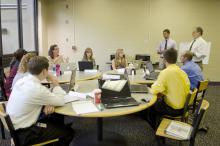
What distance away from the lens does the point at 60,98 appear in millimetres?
2309

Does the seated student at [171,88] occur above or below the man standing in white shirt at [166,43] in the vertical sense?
below

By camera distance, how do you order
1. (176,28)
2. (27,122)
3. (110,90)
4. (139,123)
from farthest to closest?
1. (176,28)
2. (139,123)
3. (110,90)
4. (27,122)

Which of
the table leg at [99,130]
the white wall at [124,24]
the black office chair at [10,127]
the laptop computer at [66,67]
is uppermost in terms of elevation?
the white wall at [124,24]

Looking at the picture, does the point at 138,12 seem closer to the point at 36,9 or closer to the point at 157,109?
the point at 36,9

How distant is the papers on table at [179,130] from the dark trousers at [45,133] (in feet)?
3.24

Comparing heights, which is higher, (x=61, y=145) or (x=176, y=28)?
(x=176, y=28)

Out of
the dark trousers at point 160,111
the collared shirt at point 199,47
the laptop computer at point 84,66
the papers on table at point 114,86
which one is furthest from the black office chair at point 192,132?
the collared shirt at point 199,47

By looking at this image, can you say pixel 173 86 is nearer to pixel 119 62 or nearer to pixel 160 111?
pixel 160 111

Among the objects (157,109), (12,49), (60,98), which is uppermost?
(12,49)

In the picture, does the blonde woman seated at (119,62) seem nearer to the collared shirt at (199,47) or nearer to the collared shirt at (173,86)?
the collared shirt at (199,47)

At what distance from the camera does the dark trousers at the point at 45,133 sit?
215 centimetres

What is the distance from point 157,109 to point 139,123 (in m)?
0.92

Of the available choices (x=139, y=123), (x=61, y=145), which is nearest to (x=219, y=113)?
(x=139, y=123)

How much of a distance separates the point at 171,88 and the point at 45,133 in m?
1.45
